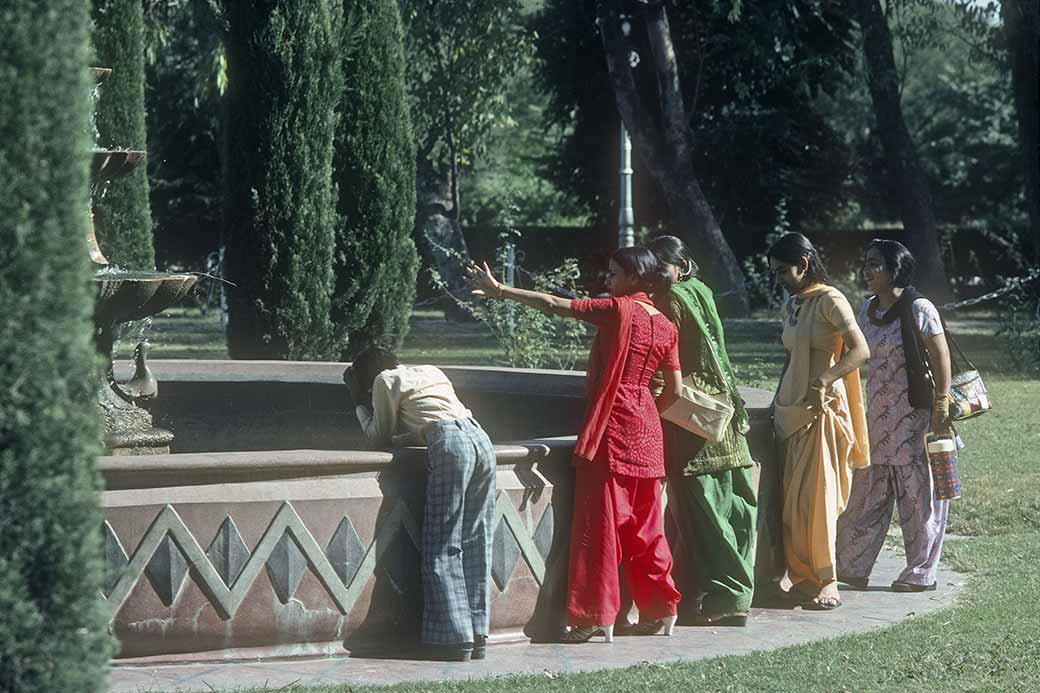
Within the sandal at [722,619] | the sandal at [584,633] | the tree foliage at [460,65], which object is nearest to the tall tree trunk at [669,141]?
the tree foliage at [460,65]

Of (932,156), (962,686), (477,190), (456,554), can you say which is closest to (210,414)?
(456,554)

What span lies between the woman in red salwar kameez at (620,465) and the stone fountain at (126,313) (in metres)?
1.88

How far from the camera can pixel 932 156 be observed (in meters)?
54.2

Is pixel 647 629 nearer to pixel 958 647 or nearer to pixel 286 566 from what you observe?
pixel 958 647

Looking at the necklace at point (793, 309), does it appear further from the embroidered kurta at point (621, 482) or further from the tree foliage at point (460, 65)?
the tree foliage at point (460, 65)

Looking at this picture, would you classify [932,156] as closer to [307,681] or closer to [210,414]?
[210,414]

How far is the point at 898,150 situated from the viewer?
98.6 ft

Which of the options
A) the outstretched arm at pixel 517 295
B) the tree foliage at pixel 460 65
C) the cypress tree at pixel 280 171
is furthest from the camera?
the tree foliage at pixel 460 65

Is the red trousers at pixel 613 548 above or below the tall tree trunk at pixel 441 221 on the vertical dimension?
below

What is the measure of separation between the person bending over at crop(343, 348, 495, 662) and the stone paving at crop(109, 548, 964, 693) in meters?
0.14

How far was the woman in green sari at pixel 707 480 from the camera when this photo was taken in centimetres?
703

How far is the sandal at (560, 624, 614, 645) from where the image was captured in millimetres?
6664

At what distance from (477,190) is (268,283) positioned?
39.8 metres

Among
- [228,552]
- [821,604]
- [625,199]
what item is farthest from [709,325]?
[625,199]
